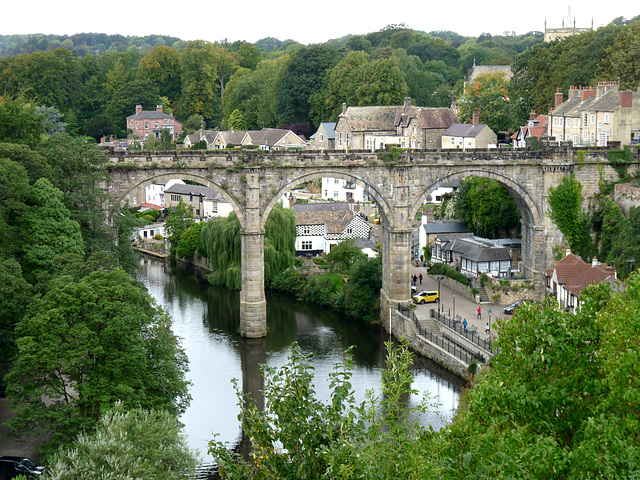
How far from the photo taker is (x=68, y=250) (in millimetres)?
44375

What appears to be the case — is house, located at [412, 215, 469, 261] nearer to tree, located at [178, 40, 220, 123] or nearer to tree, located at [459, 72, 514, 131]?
tree, located at [459, 72, 514, 131]

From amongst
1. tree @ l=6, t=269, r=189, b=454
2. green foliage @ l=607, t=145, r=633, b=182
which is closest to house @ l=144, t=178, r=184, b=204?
green foliage @ l=607, t=145, r=633, b=182

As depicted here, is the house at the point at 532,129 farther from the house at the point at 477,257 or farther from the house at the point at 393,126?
the house at the point at 393,126

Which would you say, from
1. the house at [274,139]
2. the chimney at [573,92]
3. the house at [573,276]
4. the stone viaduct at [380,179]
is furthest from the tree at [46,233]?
the house at [274,139]

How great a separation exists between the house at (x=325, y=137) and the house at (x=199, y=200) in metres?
17.6

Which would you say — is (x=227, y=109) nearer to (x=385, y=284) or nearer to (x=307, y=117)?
(x=307, y=117)

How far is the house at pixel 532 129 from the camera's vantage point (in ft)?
248

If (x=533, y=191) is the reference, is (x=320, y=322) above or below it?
below

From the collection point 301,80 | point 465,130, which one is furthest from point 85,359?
point 301,80

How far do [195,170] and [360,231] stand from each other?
25.8 meters

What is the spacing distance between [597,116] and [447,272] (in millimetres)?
15946

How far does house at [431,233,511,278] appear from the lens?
62.0 metres

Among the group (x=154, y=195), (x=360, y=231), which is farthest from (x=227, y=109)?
(x=360, y=231)

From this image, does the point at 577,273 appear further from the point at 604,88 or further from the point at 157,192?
the point at 157,192
